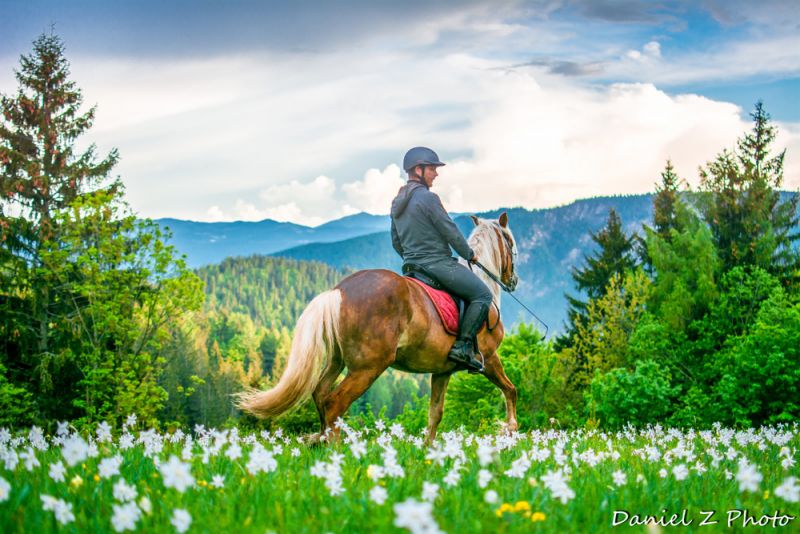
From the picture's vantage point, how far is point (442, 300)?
9.80m

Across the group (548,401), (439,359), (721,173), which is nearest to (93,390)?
(548,401)

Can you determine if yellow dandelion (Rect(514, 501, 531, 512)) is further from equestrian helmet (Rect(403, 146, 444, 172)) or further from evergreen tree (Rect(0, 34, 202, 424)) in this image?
evergreen tree (Rect(0, 34, 202, 424))

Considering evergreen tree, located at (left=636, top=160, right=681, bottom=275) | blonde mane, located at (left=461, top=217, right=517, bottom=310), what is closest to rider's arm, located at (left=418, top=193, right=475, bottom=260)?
blonde mane, located at (left=461, top=217, right=517, bottom=310)

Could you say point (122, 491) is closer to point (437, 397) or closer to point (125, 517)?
point (125, 517)

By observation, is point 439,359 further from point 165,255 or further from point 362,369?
point 165,255

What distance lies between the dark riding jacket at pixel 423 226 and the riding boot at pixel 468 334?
0.84m

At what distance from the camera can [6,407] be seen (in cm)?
3192

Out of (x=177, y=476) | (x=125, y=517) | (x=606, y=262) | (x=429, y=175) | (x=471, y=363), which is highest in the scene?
(x=429, y=175)

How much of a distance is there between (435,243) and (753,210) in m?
43.0

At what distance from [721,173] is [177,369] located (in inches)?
2167

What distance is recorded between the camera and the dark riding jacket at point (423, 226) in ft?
32.6

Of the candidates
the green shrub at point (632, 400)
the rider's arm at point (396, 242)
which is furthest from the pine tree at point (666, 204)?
the rider's arm at point (396, 242)

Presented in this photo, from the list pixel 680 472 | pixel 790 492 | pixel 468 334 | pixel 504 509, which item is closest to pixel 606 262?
pixel 468 334

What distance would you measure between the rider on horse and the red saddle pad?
5.2 inches
